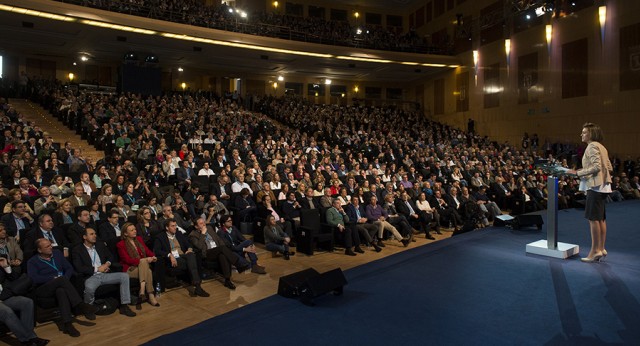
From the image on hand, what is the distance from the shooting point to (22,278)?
3779mm

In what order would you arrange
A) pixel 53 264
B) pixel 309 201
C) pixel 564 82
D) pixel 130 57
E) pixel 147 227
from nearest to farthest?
pixel 53 264 → pixel 147 227 → pixel 309 201 → pixel 564 82 → pixel 130 57

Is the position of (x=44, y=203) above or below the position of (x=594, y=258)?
above

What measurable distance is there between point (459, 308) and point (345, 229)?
155 inches

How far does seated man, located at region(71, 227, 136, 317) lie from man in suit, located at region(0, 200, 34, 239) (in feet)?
3.32

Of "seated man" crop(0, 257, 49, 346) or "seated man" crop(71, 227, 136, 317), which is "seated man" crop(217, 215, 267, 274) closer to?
"seated man" crop(71, 227, 136, 317)

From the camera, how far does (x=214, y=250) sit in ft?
17.2

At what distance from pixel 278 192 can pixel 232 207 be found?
1.21 meters

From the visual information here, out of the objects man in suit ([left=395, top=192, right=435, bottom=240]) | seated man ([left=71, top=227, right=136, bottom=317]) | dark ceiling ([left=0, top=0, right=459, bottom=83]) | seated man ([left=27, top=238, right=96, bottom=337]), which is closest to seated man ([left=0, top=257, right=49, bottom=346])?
seated man ([left=27, top=238, right=96, bottom=337])

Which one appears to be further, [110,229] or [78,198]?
[78,198]

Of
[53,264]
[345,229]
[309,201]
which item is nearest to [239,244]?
[345,229]

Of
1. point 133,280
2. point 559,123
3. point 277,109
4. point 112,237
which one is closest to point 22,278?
point 133,280

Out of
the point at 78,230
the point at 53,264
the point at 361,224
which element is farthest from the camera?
the point at 361,224

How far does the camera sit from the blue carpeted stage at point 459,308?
2.46 metres

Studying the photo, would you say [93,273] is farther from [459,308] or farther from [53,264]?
[459,308]
